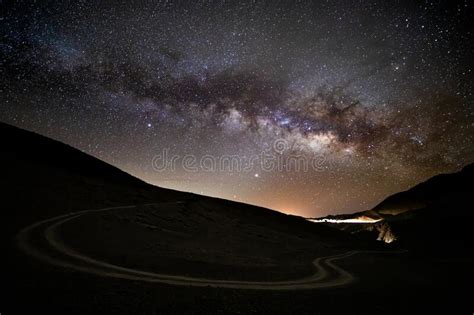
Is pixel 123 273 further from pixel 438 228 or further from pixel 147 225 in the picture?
pixel 438 228

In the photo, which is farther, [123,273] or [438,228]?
[438,228]

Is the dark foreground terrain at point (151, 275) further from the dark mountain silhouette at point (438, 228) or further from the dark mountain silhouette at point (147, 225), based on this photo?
the dark mountain silhouette at point (438, 228)

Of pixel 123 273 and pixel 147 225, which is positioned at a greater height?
pixel 147 225

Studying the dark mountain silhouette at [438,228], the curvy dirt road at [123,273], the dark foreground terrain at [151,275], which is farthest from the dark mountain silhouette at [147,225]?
the dark mountain silhouette at [438,228]

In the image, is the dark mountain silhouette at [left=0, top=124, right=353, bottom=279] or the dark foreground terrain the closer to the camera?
the dark foreground terrain

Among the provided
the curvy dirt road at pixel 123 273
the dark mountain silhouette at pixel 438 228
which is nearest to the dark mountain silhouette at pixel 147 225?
the curvy dirt road at pixel 123 273

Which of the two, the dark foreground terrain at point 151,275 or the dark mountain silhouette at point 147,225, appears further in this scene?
the dark mountain silhouette at point 147,225

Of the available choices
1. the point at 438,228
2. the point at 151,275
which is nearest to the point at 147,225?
the point at 151,275

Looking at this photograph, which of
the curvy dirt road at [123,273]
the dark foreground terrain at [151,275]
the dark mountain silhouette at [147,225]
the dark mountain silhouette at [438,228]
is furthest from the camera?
the dark mountain silhouette at [438,228]

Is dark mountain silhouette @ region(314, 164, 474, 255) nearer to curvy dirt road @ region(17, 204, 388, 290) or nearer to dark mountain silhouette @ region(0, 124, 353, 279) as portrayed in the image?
dark mountain silhouette @ region(0, 124, 353, 279)

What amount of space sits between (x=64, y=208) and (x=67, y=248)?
17.6 metres

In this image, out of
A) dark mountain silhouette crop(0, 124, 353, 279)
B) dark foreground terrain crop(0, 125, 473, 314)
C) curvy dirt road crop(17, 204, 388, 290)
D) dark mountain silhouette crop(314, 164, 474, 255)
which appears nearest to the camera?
dark foreground terrain crop(0, 125, 473, 314)

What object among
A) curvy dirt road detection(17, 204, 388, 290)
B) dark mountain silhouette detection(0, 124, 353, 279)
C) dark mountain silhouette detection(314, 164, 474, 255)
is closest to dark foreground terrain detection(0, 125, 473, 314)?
curvy dirt road detection(17, 204, 388, 290)

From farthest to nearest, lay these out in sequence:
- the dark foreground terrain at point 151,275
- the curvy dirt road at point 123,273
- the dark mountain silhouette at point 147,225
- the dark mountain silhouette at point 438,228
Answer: the dark mountain silhouette at point 438,228, the dark mountain silhouette at point 147,225, the curvy dirt road at point 123,273, the dark foreground terrain at point 151,275
